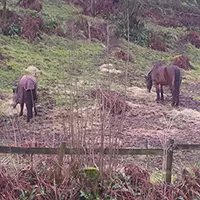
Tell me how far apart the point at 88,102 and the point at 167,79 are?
9.11 feet

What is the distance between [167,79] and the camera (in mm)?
11320

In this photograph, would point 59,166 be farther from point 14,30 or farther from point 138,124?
point 14,30

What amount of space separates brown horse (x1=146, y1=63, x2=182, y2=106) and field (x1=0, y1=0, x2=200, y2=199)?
0.24 m

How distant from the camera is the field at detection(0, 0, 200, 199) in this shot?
569cm

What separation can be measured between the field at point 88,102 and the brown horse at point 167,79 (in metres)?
0.24

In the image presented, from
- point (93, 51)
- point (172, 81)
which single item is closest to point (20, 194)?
point (172, 81)

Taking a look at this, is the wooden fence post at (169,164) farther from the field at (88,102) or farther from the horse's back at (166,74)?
the horse's back at (166,74)

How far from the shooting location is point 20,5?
18422 millimetres

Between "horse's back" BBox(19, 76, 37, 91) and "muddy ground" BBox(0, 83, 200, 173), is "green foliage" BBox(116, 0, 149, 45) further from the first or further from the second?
"horse's back" BBox(19, 76, 37, 91)

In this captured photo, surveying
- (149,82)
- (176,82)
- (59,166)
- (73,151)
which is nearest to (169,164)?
(73,151)

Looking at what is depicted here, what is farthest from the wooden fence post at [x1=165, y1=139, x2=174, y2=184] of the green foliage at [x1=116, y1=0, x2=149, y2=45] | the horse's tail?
the green foliage at [x1=116, y1=0, x2=149, y2=45]

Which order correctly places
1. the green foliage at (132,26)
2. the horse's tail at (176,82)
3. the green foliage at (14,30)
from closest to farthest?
the horse's tail at (176,82) → the green foliage at (14,30) → the green foliage at (132,26)

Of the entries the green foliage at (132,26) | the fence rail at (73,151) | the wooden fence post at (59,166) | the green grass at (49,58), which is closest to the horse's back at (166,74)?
the green grass at (49,58)

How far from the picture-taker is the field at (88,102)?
18.7 feet
